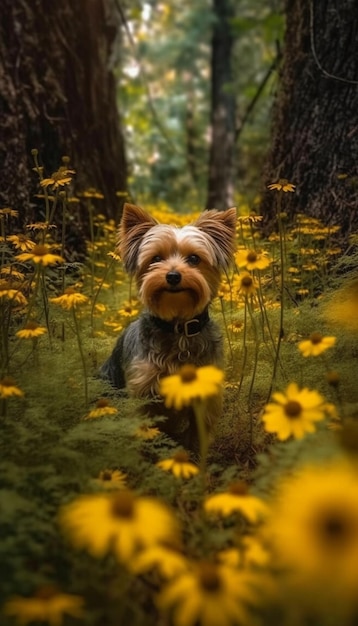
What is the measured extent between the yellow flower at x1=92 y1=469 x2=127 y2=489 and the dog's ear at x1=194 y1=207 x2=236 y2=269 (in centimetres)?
187

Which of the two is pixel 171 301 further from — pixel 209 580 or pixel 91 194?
pixel 91 194

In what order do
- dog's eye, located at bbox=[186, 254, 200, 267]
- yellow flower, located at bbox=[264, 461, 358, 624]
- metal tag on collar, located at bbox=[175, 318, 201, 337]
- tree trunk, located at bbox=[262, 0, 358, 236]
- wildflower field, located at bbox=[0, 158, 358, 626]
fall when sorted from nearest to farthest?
1. yellow flower, located at bbox=[264, 461, 358, 624]
2. wildflower field, located at bbox=[0, 158, 358, 626]
3. metal tag on collar, located at bbox=[175, 318, 201, 337]
4. dog's eye, located at bbox=[186, 254, 200, 267]
5. tree trunk, located at bbox=[262, 0, 358, 236]

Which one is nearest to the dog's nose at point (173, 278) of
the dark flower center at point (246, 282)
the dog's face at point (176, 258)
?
the dog's face at point (176, 258)

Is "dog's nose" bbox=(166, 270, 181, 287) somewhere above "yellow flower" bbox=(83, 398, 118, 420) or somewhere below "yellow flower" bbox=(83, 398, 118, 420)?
above

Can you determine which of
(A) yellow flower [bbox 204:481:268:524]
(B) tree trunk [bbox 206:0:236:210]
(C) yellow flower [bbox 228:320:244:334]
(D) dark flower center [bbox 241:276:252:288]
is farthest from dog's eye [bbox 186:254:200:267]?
(B) tree trunk [bbox 206:0:236:210]

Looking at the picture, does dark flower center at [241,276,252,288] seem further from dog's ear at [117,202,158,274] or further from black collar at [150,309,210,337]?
dog's ear at [117,202,158,274]

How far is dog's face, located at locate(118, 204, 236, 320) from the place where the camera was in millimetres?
3449

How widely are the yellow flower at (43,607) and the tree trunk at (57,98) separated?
3.80 meters

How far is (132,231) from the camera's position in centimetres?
381

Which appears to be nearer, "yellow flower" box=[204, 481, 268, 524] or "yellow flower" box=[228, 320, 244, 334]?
"yellow flower" box=[204, 481, 268, 524]

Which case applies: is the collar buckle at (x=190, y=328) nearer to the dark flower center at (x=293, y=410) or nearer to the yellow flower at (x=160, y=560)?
the dark flower center at (x=293, y=410)

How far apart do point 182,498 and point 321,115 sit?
3.80m

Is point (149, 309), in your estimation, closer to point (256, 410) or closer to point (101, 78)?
point (256, 410)

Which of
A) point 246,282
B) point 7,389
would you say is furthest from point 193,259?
point 7,389
